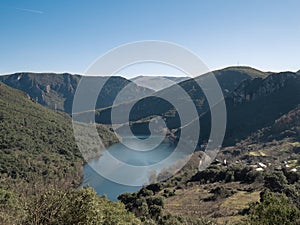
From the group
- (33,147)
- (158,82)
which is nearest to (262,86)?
(158,82)

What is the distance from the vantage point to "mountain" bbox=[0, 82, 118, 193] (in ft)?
135

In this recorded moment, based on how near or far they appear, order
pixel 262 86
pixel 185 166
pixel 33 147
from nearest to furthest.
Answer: pixel 185 166 → pixel 33 147 → pixel 262 86

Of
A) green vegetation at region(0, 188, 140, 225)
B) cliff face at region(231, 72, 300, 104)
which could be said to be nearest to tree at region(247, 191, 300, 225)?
green vegetation at region(0, 188, 140, 225)

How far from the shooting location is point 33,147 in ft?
178

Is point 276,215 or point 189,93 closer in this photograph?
point 276,215

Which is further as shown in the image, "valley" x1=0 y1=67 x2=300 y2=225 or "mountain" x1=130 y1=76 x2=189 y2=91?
"mountain" x1=130 y1=76 x2=189 y2=91

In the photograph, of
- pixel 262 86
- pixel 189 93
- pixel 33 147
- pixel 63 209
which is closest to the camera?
pixel 63 209

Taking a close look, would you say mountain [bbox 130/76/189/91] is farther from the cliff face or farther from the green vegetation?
the cliff face

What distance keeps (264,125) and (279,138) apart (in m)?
9.42

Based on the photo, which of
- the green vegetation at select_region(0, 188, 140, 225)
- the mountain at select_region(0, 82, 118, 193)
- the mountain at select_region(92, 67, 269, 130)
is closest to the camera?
the green vegetation at select_region(0, 188, 140, 225)

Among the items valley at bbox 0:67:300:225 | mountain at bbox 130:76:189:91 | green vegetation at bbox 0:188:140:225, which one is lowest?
valley at bbox 0:67:300:225

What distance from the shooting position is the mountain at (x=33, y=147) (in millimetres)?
41000

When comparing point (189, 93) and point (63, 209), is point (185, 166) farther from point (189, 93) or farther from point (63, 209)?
point (189, 93)

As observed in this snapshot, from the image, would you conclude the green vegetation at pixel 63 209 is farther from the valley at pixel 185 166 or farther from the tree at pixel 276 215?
the tree at pixel 276 215
